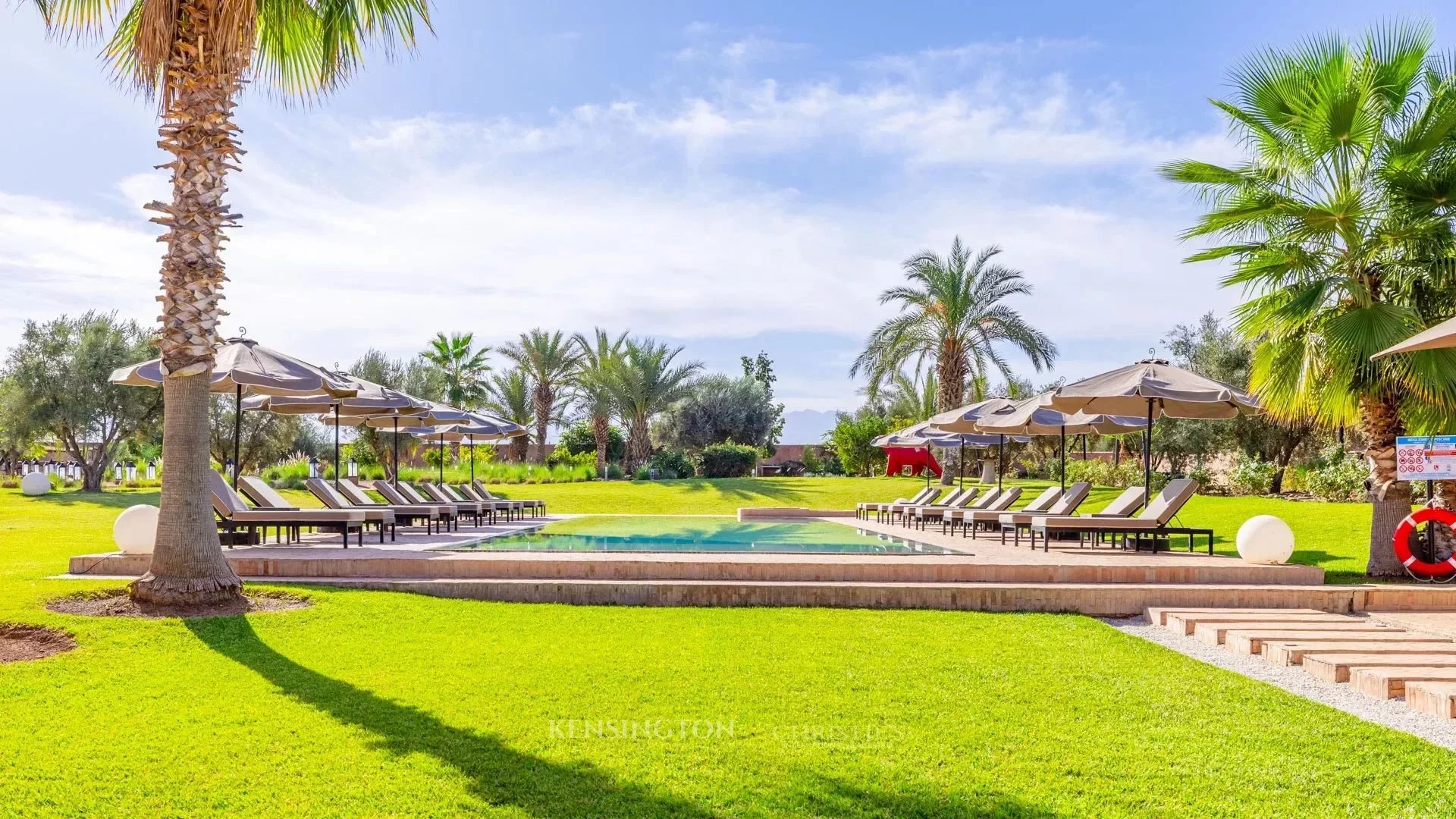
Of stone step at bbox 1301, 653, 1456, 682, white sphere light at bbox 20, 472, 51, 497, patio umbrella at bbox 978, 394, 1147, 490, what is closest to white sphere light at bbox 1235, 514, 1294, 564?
patio umbrella at bbox 978, 394, 1147, 490

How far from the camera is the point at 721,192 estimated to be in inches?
720

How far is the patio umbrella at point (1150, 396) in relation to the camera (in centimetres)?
1162

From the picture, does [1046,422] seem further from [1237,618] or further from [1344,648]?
[1344,648]

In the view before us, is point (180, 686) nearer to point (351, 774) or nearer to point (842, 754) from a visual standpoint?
point (351, 774)

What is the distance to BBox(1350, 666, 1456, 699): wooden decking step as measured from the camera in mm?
6102

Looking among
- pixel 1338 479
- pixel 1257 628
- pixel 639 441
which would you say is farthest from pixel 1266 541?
pixel 639 441

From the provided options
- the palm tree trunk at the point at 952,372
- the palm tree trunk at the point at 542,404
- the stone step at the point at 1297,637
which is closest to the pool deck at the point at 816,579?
the stone step at the point at 1297,637

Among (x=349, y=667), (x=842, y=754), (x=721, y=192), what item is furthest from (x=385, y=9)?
(x=721, y=192)

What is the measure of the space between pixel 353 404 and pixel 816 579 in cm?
891

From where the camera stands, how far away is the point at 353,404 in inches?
603

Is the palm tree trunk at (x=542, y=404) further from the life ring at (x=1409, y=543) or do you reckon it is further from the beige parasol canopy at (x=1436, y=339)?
the beige parasol canopy at (x=1436, y=339)

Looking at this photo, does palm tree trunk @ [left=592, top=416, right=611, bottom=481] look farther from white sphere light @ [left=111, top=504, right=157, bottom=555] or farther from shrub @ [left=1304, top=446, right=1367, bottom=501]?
white sphere light @ [left=111, top=504, right=157, bottom=555]

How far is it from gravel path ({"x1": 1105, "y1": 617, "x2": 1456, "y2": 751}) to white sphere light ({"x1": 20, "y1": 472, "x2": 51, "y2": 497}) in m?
28.0

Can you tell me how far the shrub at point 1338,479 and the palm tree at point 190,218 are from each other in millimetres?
19859
